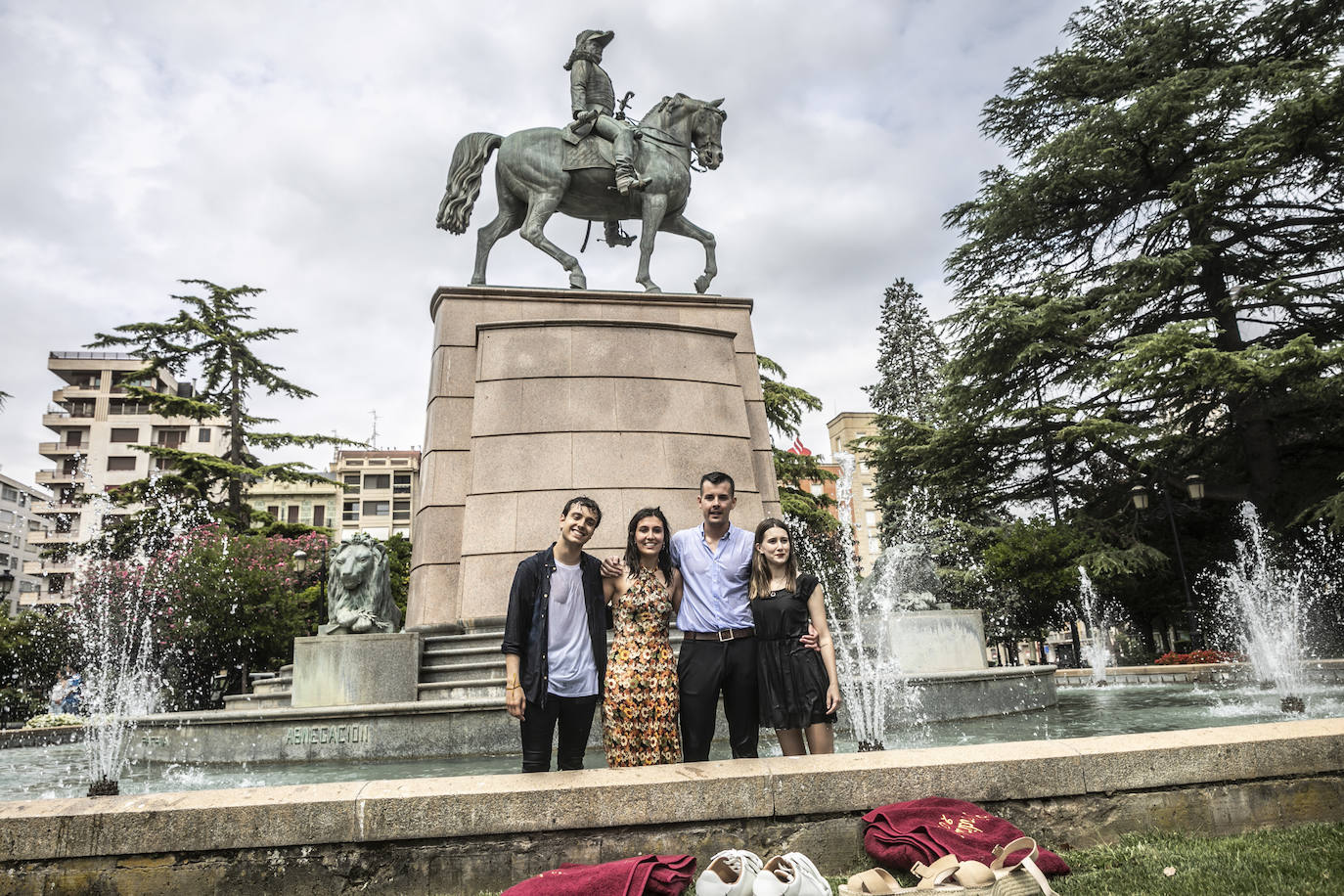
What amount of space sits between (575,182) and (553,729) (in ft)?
32.4

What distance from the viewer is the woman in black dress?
4.34 meters

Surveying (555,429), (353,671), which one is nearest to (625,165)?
(555,429)

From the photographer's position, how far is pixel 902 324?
45.5 m

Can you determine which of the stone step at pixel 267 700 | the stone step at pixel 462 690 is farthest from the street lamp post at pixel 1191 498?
the stone step at pixel 267 700

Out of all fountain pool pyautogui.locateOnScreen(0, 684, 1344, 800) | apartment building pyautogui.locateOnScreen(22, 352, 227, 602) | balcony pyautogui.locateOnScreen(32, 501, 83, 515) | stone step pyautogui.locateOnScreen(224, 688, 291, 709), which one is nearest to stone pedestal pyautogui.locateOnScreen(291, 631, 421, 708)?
stone step pyautogui.locateOnScreen(224, 688, 291, 709)

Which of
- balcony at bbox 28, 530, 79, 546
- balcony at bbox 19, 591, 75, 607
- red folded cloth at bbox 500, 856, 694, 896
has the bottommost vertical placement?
red folded cloth at bbox 500, 856, 694, 896

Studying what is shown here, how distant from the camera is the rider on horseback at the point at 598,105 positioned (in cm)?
1239

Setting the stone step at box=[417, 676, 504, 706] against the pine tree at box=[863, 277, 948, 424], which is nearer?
the stone step at box=[417, 676, 504, 706]

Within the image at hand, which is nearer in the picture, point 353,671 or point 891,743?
point 891,743

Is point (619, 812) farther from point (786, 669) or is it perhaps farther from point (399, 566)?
point (399, 566)

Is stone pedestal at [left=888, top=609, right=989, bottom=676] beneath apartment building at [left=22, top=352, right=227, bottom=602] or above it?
beneath

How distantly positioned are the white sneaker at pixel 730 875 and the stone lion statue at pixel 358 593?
701 cm

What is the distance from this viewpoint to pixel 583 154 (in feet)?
41.0

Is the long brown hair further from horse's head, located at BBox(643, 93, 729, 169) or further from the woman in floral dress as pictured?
horse's head, located at BBox(643, 93, 729, 169)
